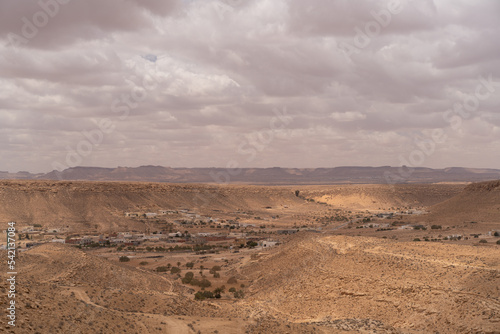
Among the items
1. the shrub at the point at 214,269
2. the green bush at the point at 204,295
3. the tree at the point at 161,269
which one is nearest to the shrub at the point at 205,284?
the green bush at the point at 204,295

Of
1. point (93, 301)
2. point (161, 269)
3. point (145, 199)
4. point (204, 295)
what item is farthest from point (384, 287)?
point (145, 199)

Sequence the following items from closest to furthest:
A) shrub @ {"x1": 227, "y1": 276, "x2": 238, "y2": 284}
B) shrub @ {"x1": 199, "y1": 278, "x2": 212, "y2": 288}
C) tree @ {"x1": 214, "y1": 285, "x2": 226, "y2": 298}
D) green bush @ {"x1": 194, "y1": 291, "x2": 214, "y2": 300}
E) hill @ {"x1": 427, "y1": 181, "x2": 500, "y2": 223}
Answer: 1. green bush @ {"x1": 194, "y1": 291, "x2": 214, "y2": 300}
2. tree @ {"x1": 214, "y1": 285, "x2": 226, "y2": 298}
3. shrub @ {"x1": 199, "y1": 278, "x2": 212, "y2": 288}
4. shrub @ {"x1": 227, "y1": 276, "x2": 238, "y2": 284}
5. hill @ {"x1": 427, "y1": 181, "x2": 500, "y2": 223}

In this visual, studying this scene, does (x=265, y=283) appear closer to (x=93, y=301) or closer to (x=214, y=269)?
(x=214, y=269)

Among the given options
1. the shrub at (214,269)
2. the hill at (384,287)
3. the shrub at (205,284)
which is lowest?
the shrub at (214,269)

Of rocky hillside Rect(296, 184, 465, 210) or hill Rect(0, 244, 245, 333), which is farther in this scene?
rocky hillside Rect(296, 184, 465, 210)

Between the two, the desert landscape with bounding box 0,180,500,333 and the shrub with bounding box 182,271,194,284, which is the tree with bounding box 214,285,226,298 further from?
the shrub with bounding box 182,271,194,284

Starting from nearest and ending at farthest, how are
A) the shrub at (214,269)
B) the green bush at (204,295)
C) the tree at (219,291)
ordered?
the green bush at (204,295) < the tree at (219,291) < the shrub at (214,269)

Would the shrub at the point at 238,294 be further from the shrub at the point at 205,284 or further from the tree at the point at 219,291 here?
the shrub at the point at 205,284

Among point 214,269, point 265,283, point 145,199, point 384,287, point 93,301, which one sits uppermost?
point 93,301

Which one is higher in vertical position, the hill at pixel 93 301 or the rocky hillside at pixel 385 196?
the hill at pixel 93 301

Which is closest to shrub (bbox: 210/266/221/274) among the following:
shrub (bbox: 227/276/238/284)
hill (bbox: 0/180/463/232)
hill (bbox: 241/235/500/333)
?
shrub (bbox: 227/276/238/284)

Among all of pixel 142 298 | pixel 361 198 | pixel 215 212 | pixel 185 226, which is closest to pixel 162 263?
pixel 142 298
